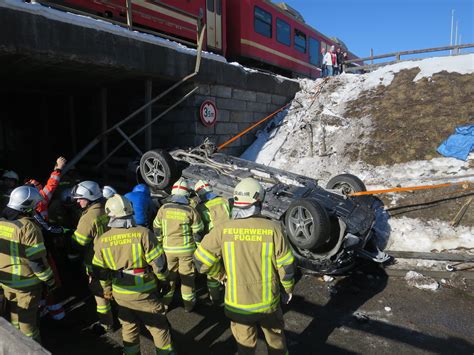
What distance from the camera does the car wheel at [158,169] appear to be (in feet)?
19.7

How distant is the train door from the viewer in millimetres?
9672

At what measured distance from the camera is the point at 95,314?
14.1 feet

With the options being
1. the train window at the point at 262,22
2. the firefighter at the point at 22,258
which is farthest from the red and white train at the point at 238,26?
the firefighter at the point at 22,258

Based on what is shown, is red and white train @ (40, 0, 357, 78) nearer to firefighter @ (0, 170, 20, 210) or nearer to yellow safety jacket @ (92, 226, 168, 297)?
firefighter @ (0, 170, 20, 210)

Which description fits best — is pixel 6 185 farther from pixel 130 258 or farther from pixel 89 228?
pixel 130 258

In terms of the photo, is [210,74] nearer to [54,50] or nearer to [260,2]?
[54,50]

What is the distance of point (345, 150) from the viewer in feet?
29.8

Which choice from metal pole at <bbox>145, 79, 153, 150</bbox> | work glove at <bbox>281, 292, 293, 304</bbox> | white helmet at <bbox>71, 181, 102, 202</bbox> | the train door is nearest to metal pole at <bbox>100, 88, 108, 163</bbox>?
metal pole at <bbox>145, 79, 153, 150</bbox>

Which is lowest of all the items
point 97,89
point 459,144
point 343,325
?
point 343,325

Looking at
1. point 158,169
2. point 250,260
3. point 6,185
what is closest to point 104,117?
point 158,169

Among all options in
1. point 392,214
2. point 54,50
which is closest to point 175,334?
point 54,50

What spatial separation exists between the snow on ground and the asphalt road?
1.35m

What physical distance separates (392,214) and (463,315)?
2.72 meters

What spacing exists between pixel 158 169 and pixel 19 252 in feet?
10.3
